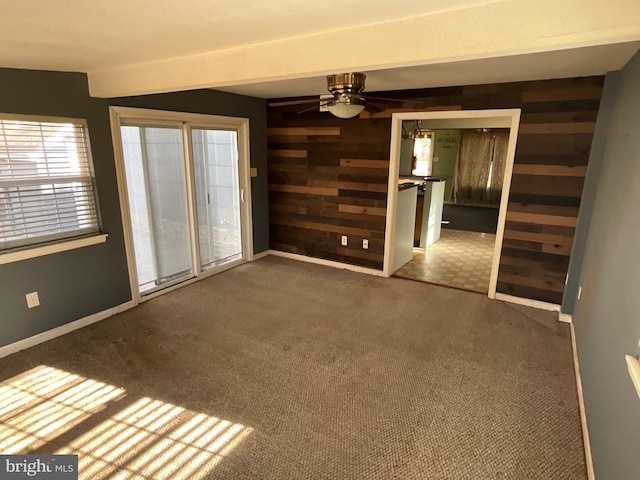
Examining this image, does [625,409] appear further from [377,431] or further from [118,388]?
[118,388]

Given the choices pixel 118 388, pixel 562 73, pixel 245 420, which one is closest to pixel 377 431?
pixel 245 420

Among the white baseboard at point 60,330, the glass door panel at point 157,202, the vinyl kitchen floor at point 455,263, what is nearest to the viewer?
the white baseboard at point 60,330

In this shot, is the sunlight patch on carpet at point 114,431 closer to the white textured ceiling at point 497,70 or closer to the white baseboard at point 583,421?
the white baseboard at point 583,421

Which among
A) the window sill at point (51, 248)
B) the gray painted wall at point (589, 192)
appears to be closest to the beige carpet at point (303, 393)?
the gray painted wall at point (589, 192)

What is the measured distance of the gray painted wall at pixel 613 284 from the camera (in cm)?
141

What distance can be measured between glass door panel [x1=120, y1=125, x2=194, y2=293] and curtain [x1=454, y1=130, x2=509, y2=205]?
792 centimetres

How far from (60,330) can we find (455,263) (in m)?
4.51

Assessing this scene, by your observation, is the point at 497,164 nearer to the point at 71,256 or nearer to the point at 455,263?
the point at 455,263

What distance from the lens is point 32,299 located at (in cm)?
277

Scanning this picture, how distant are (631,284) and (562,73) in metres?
2.14

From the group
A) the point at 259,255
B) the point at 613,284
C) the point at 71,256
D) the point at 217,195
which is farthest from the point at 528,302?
the point at 71,256

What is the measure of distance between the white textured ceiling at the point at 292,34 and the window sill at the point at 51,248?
1.28 m

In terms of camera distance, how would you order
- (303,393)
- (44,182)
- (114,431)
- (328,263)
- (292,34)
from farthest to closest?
(328,263)
(44,182)
(303,393)
(114,431)
(292,34)

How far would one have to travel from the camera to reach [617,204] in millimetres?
2125
